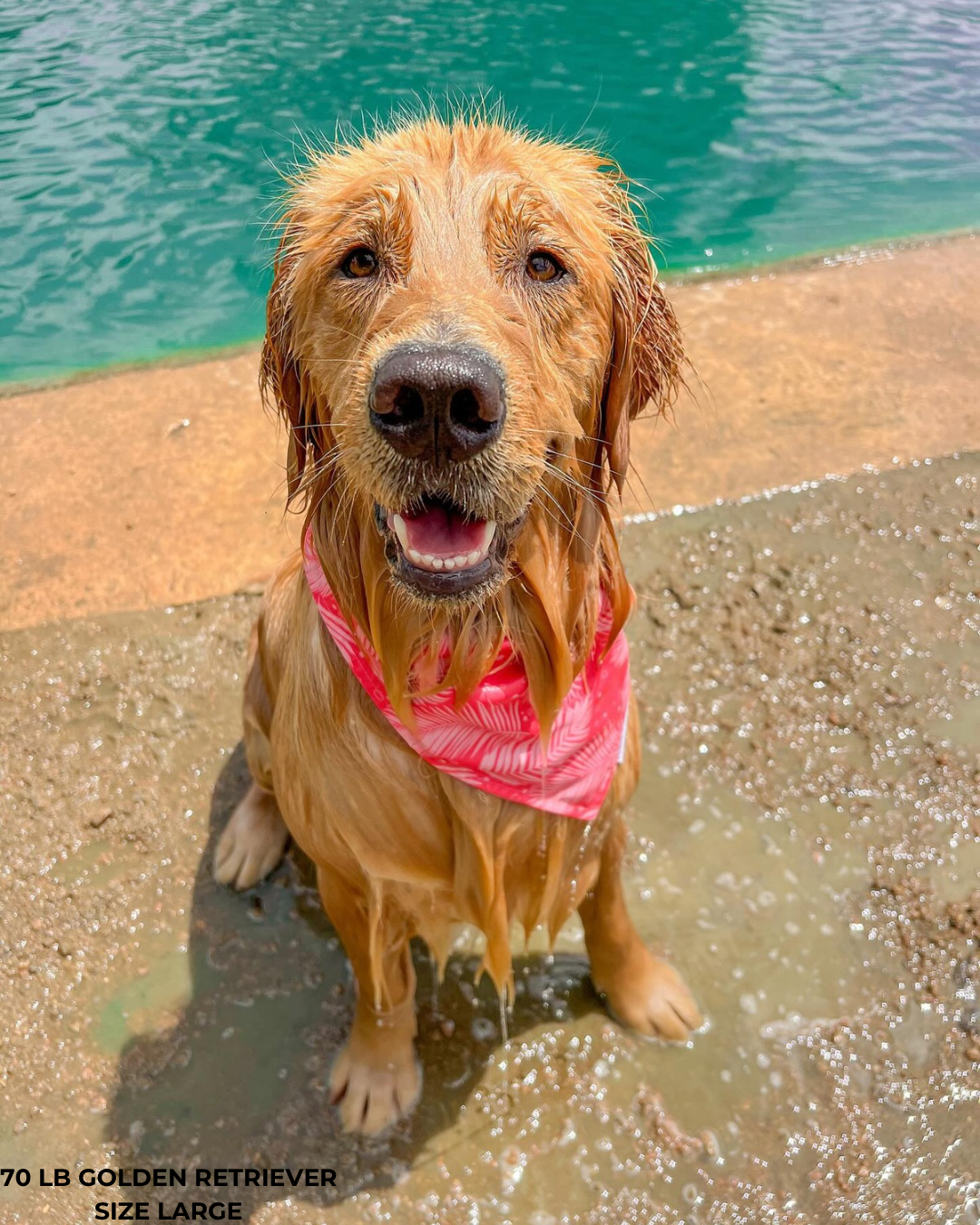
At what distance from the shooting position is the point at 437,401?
5.16 ft

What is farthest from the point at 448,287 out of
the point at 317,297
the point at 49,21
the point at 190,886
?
the point at 49,21

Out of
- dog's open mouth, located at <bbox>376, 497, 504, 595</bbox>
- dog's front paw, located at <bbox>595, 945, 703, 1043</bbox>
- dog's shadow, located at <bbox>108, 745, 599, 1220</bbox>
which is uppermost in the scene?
dog's open mouth, located at <bbox>376, 497, 504, 595</bbox>

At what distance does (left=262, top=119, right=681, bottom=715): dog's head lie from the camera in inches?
64.7

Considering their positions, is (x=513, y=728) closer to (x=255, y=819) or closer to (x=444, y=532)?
(x=444, y=532)

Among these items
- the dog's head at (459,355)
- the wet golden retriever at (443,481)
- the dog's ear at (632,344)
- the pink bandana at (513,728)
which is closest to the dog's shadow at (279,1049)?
the wet golden retriever at (443,481)

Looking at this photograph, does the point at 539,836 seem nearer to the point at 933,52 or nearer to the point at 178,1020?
the point at 178,1020

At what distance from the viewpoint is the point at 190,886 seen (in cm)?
301

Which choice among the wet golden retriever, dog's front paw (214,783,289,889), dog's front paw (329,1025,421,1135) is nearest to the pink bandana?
the wet golden retriever

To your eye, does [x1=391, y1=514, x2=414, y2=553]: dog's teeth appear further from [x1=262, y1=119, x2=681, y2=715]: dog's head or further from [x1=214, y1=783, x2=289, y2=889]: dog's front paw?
[x1=214, y1=783, x2=289, y2=889]: dog's front paw

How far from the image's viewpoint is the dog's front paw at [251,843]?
2994 mm

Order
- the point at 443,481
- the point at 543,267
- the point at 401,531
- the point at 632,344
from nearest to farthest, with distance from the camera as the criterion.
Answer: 1. the point at 443,481
2. the point at 401,531
3. the point at 543,267
4. the point at 632,344

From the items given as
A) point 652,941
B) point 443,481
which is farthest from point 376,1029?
point 443,481

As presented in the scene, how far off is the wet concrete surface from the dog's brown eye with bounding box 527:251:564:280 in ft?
6.37

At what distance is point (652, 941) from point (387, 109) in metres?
8.59
